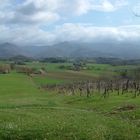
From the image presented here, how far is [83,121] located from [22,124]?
6.36 m

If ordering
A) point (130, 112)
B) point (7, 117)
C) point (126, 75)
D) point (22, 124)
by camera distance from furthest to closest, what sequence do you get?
point (126, 75), point (130, 112), point (7, 117), point (22, 124)

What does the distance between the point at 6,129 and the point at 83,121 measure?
332 inches

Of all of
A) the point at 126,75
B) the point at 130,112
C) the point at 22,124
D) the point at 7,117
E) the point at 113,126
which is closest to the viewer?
the point at 22,124

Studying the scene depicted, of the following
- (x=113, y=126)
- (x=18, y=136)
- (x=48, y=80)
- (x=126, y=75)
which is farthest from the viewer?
(x=126, y=75)

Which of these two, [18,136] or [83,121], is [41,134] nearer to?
[18,136]

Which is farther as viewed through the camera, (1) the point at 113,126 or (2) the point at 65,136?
(1) the point at 113,126

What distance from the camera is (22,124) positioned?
1231 inches

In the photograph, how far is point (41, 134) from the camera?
92.9 ft

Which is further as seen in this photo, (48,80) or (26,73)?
(26,73)

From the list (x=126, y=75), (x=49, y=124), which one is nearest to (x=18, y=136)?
(x=49, y=124)

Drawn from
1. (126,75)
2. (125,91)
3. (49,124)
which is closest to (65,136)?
(49,124)

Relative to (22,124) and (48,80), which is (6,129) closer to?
(22,124)

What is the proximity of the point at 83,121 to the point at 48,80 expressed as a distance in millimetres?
122784

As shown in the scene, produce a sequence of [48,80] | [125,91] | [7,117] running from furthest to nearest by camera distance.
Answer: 1. [48,80]
2. [125,91]
3. [7,117]
